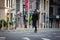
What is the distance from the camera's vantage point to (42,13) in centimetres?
4150

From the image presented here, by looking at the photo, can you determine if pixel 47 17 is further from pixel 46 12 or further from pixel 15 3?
pixel 15 3

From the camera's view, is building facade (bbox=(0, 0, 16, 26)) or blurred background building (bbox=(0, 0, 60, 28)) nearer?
building facade (bbox=(0, 0, 16, 26))

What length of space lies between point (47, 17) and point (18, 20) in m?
4.68

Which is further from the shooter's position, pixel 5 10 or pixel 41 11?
pixel 41 11

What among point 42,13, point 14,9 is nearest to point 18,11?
point 14,9

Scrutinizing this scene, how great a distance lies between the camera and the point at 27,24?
129 feet

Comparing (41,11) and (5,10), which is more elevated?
(5,10)

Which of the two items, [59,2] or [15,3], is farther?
[59,2]

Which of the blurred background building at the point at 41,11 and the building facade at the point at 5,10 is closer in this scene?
the building facade at the point at 5,10

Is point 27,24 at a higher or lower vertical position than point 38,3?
lower

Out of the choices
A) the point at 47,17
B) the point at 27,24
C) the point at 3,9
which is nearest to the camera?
the point at 3,9

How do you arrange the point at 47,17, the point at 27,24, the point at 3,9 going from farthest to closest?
the point at 47,17 → the point at 27,24 → the point at 3,9

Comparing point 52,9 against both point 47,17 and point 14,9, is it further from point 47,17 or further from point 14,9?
point 14,9

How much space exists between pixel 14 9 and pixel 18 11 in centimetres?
122
